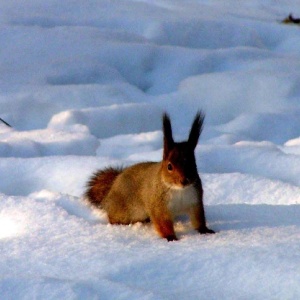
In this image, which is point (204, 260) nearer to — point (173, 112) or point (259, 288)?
point (259, 288)

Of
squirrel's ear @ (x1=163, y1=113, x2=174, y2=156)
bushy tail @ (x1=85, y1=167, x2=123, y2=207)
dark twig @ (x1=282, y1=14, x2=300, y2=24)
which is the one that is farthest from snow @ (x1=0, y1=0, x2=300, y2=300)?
squirrel's ear @ (x1=163, y1=113, x2=174, y2=156)

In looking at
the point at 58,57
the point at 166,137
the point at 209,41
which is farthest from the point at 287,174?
the point at 209,41

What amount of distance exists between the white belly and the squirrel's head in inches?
2.0

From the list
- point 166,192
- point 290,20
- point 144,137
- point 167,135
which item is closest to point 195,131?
point 167,135

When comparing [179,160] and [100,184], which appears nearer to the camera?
[179,160]

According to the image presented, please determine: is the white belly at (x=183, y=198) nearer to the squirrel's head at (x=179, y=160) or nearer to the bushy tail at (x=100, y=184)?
the squirrel's head at (x=179, y=160)

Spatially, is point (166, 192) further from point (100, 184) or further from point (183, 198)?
point (100, 184)

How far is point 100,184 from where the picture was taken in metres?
3.79

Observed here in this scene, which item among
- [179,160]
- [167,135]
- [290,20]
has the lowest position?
[179,160]

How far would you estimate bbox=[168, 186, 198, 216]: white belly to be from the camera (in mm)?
3256

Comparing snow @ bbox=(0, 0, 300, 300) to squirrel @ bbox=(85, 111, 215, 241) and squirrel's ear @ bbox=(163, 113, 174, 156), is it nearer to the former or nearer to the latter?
squirrel @ bbox=(85, 111, 215, 241)

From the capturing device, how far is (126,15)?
28.7 feet

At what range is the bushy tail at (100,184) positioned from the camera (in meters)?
3.69

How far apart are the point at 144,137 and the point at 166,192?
203 cm
